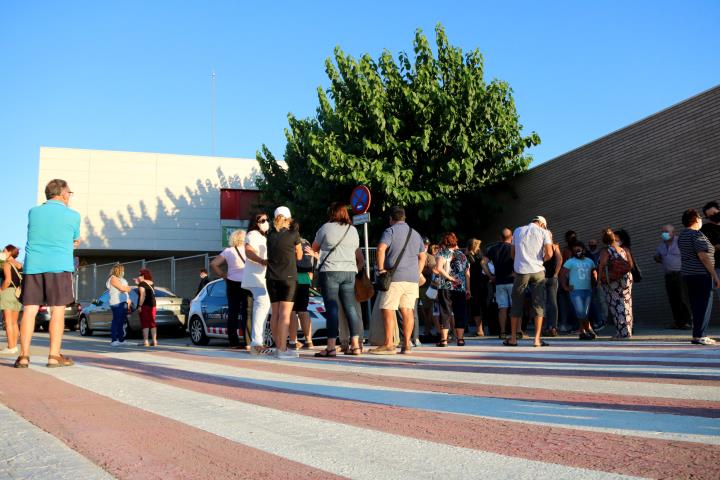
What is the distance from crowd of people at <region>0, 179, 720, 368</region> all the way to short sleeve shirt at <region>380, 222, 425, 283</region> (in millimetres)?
14

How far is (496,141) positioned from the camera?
70.9 feet

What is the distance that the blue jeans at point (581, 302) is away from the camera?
39.2ft

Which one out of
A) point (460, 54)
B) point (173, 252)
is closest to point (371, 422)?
point (460, 54)

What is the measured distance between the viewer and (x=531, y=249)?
1014 cm

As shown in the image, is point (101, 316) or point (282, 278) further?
point (101, 316)

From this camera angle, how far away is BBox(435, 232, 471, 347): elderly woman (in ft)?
36.1

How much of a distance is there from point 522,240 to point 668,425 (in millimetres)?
6488

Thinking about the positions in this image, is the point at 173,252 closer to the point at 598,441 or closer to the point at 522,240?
the point at 522,240

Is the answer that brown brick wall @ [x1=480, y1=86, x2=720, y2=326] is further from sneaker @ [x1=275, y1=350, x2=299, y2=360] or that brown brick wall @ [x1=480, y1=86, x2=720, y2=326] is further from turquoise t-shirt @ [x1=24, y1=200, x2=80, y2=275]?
turquoise t-shirt @ [x1=24, y1=200, x2=80, y2=275]

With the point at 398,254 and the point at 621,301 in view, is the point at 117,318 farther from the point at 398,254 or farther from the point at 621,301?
the point at 621,301

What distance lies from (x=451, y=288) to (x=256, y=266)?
10.5ft

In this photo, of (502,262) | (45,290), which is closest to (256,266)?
(45,290)

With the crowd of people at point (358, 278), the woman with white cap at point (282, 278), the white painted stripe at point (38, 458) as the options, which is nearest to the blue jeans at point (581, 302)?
the crowd of people at point (358, 278)

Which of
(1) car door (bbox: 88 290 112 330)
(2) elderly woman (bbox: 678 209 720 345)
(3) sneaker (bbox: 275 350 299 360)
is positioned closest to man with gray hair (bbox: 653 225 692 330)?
(2) elderly woman (bbox: 678 209 720 345)
